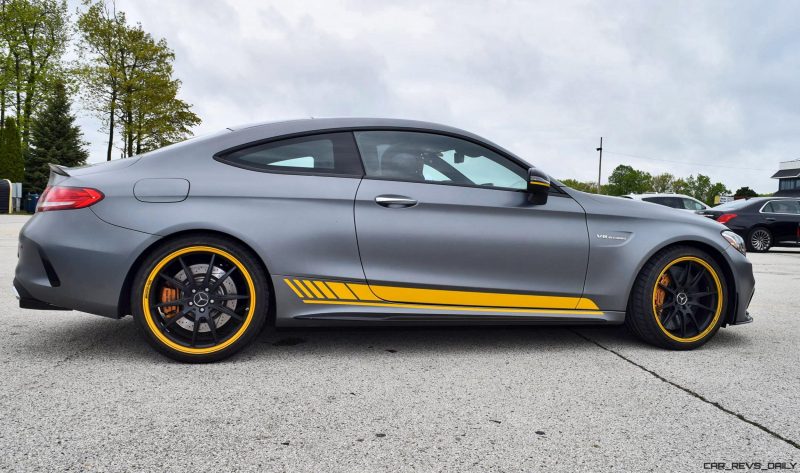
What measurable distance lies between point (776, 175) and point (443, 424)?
3888 inches

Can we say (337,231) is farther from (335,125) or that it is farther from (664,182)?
(664,182)

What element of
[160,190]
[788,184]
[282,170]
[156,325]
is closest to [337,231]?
[282,170]

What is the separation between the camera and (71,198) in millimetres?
3275

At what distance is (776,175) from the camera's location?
8481 centimetres

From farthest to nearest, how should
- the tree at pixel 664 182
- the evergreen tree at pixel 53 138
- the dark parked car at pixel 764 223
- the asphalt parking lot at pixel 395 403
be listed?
the tree at pixel 664 182 → the evergreen tree at pixel 53 138 → the dark parked car at pixel 764 223 → the asphalt parking lot at pixel 395 403

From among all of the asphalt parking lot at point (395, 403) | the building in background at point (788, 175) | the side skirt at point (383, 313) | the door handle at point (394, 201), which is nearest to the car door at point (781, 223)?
the asphalt parking lot at point (395, 403)

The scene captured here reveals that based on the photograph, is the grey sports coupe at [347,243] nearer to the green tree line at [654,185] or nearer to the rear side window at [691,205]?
the rear side window at [691,205]

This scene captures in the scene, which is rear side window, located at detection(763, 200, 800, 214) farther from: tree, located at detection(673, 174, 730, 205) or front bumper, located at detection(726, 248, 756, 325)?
tree, located at detection(673, 174, 730, 205)

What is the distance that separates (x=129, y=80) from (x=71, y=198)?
36569mm

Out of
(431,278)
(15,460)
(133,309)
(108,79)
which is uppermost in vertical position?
(108,79)

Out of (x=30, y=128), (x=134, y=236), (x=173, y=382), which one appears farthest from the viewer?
(x=30, y=128)

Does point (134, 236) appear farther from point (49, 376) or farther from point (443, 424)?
point (443, 424)

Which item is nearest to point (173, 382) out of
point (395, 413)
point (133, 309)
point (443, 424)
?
point (133, 309)

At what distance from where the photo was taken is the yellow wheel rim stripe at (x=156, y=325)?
3.27 metres
